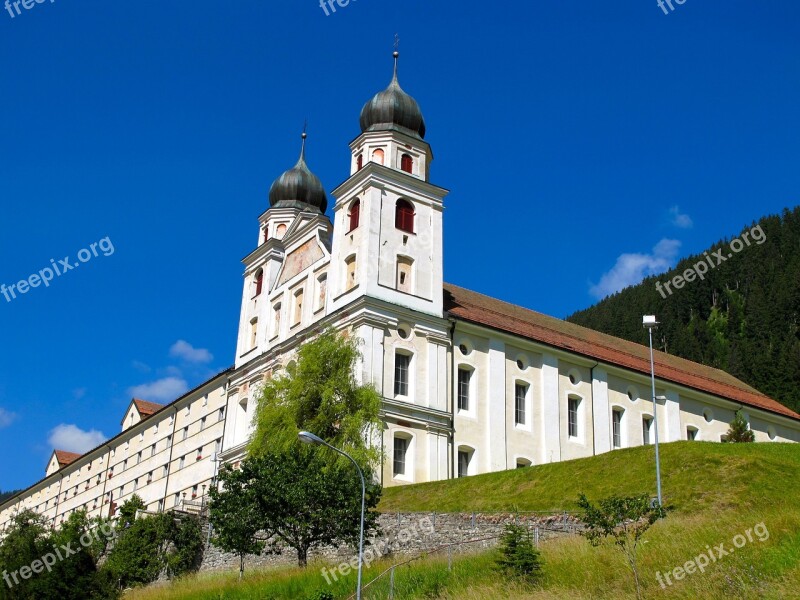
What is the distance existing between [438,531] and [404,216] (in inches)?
847

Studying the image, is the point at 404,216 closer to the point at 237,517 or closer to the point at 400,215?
the point at 400,215

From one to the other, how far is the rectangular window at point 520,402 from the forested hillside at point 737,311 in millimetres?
48785

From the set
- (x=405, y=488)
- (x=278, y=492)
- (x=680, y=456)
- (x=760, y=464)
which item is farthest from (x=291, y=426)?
(x=760, y=464)

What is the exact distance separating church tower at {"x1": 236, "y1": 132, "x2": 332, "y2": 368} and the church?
9cm

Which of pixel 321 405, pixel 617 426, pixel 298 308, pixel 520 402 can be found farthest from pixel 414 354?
pixel 617 426

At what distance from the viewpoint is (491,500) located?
3400 centimetres

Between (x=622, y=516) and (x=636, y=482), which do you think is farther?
(x=636, y=482)

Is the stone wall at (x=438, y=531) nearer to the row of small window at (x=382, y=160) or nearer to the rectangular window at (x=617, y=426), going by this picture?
the row of small window at (x=382, y=160)

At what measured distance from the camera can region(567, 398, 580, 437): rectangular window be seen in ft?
168

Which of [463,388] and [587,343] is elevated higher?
[587,343]

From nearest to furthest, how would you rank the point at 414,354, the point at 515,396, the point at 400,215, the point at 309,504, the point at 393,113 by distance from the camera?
the point at 309,504 < the point at 414,354 < the point at 400,215 < the point at 515,396 < the point at 393,113

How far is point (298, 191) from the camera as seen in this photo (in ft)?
195

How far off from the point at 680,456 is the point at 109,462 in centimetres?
5639

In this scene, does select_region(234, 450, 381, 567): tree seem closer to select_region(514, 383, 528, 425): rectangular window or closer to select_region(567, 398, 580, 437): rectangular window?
select_region(514, 383, 528, 425): rectangular window
